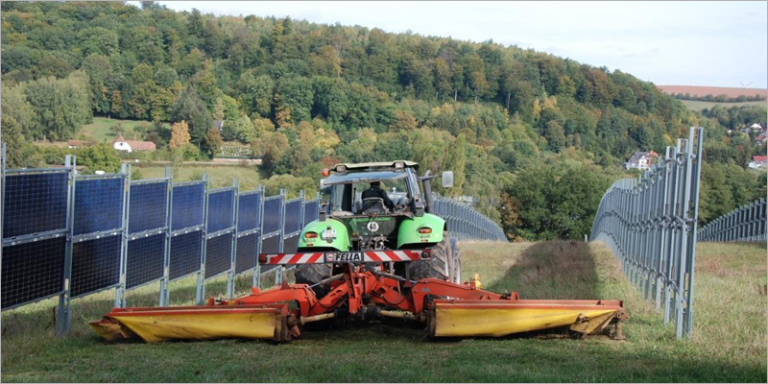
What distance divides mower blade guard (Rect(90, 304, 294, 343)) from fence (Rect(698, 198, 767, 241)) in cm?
3158

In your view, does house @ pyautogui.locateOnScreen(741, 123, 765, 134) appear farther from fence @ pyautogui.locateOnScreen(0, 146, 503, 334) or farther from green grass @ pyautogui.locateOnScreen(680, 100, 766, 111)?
fence @ pyautogui.locateOnScreen(0, 146, 503, 334)

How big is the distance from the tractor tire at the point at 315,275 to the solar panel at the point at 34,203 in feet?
9.38

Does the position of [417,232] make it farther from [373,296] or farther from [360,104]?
[360,104]

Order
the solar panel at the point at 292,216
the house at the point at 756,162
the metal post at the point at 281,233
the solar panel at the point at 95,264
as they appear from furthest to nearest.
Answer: the house at the point at 756,162, the solar panel at the point at 292,216, the metal post at the point at 281,233, the solar panel at the point at 95,264

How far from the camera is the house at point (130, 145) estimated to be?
6396 cm

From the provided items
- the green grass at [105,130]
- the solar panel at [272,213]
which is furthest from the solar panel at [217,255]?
the green grass at [105,130]

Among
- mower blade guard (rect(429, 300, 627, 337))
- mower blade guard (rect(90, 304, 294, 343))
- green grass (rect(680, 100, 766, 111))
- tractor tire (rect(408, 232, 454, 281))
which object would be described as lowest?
mower blade guard (rect(90, 304, 294, 343))

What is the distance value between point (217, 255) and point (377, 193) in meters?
5.21

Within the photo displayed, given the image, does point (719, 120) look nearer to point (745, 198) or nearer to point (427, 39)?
point (745, 198)

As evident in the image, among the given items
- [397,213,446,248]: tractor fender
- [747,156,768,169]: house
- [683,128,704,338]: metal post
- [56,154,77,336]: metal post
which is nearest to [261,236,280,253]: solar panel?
[397,213,446,248]: tractor fender

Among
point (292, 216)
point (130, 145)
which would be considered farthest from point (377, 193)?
point (130, 145)

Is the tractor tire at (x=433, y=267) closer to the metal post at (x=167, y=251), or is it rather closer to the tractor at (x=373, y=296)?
the tractor at (x=373, y=296)

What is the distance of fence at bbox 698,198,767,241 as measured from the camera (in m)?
41.4

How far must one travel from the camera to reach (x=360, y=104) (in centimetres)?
8912
